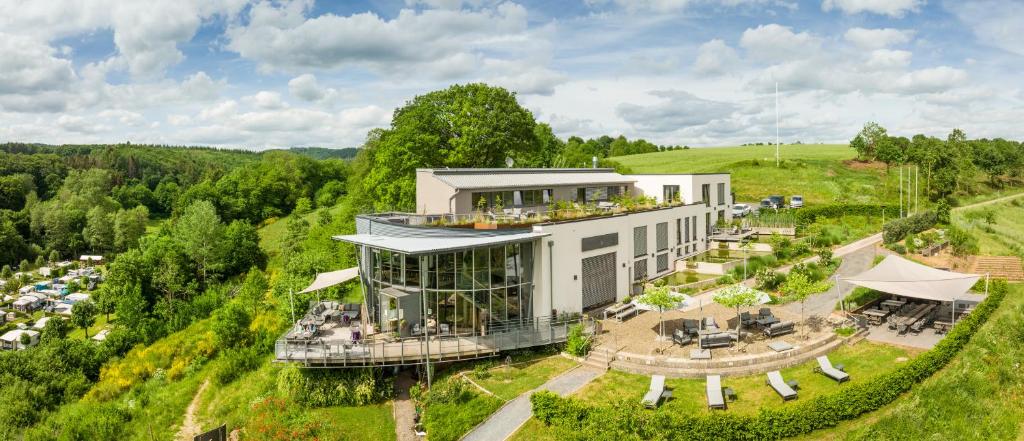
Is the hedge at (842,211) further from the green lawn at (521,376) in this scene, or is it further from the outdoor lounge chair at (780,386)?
the green lawn at (521,376)

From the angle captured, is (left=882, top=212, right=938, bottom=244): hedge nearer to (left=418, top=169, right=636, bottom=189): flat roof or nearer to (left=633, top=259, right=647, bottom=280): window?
(left=418, top=169, right=636, bottom=189): flat roof

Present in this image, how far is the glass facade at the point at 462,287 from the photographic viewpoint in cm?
2356

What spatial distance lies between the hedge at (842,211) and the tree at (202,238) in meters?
56.8

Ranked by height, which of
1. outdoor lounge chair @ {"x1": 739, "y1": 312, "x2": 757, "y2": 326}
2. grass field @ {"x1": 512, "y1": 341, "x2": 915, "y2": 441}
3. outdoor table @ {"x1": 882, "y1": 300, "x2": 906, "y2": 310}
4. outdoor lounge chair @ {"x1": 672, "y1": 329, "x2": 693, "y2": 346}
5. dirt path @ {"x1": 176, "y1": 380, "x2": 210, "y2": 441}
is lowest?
dirt path @ {"x1": 176, "y1": 380, "x2": 210, "y2": 441}

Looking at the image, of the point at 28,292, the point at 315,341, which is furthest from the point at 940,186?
the point at 28,292

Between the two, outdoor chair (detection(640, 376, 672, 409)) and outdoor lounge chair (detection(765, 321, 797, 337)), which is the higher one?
outdoor lounge chair (detection(765, 321, 797, 337))

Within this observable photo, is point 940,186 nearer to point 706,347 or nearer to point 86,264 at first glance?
point 706,347

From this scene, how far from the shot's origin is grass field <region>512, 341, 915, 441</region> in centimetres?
1792

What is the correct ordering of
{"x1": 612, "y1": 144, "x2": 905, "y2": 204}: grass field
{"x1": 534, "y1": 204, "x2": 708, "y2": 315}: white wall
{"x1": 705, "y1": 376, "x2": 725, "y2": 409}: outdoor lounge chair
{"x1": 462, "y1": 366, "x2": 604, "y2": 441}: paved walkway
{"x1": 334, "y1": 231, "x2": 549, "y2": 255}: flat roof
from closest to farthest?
{"x1": 705, "y1": 376, "x2": 725, "y2": 409}: outdoor lounge chair, {"x1": 462, "y1": 366, "x2": 604, "y2": 441}: paved walkway, {"x1": 334, "y1": 231, "x2": 549, "y2": 255}: flat roof, {"x1": 534, "y1": 204, "x2": 708, "y2": 315}: white wall, {"x1": 612, "y1": 144, "x2": 905, "y2": 204}: grass field

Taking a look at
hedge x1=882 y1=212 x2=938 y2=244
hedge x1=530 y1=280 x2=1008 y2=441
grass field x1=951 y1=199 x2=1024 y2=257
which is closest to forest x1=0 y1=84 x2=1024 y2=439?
grass field x1=951 y1=199 x2=1024 y2=257

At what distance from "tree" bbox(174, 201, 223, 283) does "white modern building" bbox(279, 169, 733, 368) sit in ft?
120

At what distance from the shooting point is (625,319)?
88.1 feet

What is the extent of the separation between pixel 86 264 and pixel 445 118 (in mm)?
69313

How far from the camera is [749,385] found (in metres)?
19.2
